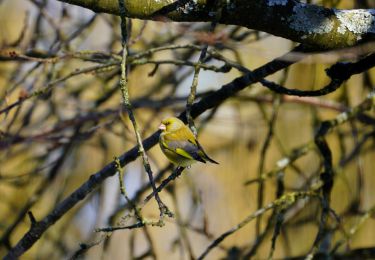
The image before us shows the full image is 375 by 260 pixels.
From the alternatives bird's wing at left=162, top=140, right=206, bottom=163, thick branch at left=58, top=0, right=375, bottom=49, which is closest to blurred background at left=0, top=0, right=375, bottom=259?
bird's wing at left=162, top=140, right=206, bottom=163

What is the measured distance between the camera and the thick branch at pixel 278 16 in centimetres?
213

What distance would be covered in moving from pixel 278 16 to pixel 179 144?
860mm

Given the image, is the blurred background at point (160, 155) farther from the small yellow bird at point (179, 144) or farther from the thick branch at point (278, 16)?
→ the thick branch at point (278, 16)

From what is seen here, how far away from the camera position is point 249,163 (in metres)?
5.63

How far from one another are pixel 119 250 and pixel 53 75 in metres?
4.12

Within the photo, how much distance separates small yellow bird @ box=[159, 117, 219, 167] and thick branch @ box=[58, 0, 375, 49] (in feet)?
2.45

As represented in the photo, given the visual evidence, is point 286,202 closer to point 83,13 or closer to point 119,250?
point 83,13

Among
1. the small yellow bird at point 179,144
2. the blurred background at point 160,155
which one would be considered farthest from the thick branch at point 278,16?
the blurred background at point 160,155

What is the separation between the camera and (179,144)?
115 inches

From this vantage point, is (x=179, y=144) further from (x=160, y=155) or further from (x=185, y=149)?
(x=160, y=155)

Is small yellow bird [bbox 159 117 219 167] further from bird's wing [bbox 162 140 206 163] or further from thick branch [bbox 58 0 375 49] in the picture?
thick branch [bbox 58 0 375 49]

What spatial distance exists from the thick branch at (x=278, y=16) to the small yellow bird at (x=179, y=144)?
0.75m

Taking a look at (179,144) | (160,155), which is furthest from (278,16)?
(160,155)

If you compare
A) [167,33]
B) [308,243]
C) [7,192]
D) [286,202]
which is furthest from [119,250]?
[286,202]
